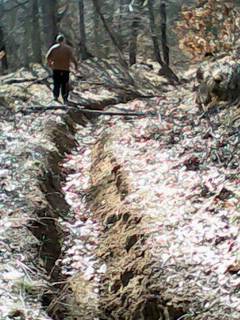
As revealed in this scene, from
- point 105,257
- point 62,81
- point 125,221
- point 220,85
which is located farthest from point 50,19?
point 105,257

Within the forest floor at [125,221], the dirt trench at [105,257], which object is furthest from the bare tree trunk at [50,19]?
the dirt trench at [105,257]

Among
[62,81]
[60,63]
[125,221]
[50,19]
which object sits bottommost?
[125,221]

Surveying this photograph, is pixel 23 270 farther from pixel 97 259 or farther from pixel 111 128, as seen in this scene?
pixel 111 128

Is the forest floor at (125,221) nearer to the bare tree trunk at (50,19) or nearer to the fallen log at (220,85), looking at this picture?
the fallen log at (220,85)

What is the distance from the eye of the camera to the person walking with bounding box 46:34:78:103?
1452cm

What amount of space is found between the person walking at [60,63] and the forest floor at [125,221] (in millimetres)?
2745

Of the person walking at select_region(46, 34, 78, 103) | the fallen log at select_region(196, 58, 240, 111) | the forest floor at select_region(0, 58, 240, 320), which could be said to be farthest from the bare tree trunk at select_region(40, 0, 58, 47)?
the fallen log at select_region(196, 58, 240, 111)

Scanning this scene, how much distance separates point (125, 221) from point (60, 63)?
7.93 meters

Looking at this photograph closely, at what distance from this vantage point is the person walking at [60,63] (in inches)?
572

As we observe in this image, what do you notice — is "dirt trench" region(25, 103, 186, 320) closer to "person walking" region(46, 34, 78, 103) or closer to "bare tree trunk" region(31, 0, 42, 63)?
"person walking" region(46, 34, 78, 103)

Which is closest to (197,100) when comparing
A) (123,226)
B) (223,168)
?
(223,168)

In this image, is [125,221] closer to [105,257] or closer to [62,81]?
[105,257]

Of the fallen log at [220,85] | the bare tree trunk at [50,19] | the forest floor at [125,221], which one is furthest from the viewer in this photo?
the bare tree trunk at [50,19]

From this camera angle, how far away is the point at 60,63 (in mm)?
14633
